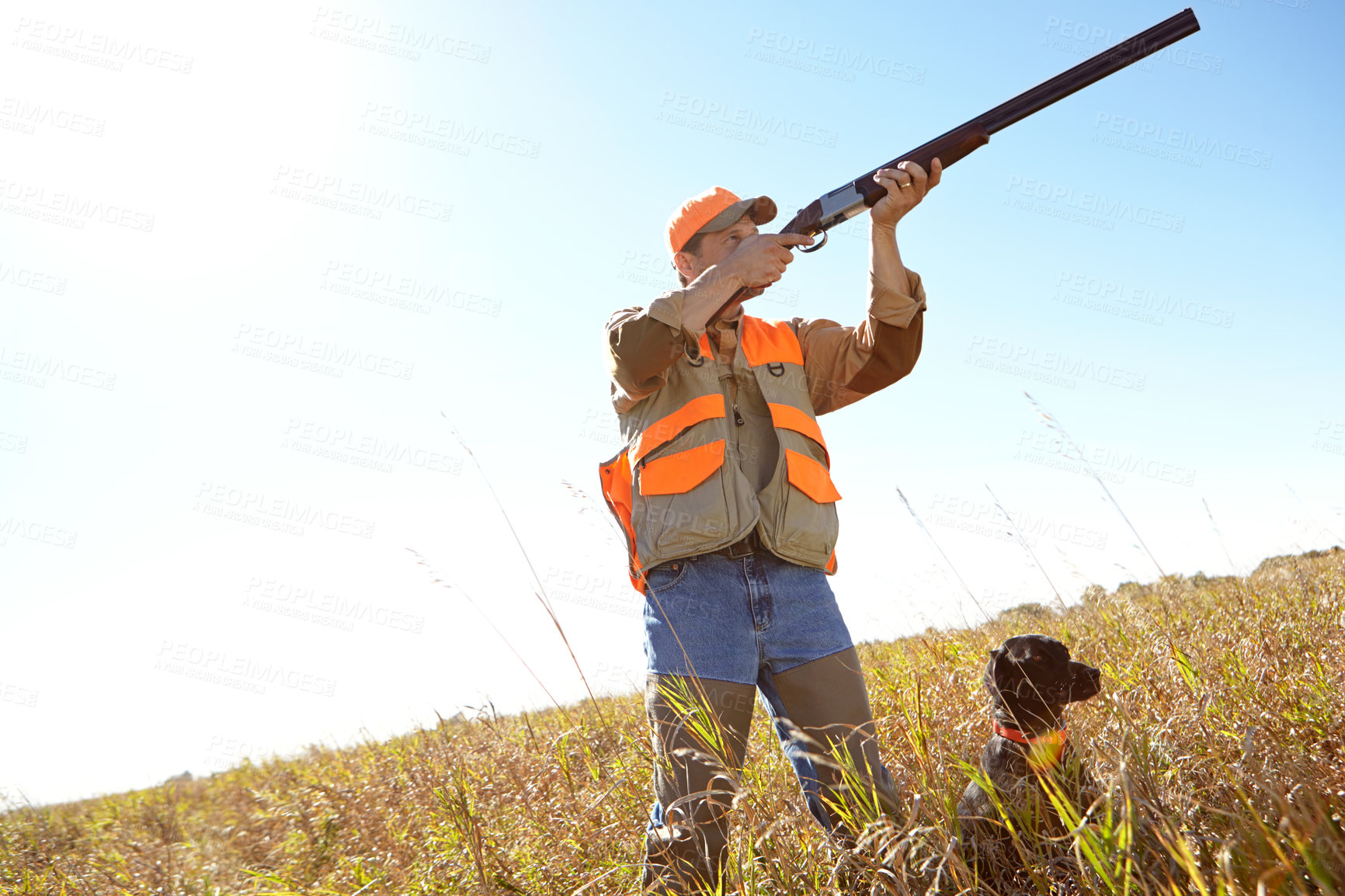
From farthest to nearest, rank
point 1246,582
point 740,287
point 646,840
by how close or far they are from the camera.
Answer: point 1246,582, point 740,287, point 646,840

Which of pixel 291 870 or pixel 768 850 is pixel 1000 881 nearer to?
pixel 768 850

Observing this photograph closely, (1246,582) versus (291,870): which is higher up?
(291,870)

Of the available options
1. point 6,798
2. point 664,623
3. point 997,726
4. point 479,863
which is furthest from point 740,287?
point 6,798

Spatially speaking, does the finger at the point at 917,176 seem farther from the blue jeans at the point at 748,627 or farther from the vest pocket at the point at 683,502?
the blue jeans at the point at 748,627

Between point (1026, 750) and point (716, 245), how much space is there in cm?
212

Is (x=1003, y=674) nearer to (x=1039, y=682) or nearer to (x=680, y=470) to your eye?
(x=1039, y=682)

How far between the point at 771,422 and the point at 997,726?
A: 4.32ft

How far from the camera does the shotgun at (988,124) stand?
305 cm

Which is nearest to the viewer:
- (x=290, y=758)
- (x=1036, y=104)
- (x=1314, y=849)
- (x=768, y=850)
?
(x=1314, y=849)

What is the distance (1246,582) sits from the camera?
551 centimetres

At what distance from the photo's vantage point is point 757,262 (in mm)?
2602

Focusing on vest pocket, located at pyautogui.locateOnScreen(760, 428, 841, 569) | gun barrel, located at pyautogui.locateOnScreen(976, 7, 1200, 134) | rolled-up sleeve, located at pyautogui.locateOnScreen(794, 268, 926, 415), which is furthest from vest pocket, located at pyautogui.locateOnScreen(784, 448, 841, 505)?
gun barrel, located at pyautogui.locateOnScreen(976, 7, 1200, 134)

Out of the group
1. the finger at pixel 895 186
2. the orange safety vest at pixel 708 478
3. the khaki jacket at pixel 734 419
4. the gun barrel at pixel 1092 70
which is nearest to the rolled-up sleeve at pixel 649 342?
the khaki jacket at pixel 734 419

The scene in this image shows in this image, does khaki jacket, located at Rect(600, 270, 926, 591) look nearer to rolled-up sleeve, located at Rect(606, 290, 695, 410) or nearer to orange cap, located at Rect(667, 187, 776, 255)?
rolled-up sleeve, located at Rect(606, 290, 695, 410)
